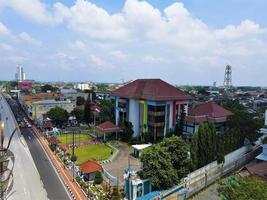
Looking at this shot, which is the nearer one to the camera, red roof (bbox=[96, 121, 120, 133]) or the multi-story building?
red roof (bbox=[96, 121, 120, 133])

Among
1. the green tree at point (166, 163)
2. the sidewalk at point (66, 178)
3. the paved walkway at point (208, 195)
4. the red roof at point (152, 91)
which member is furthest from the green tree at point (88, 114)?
the paved walkway at point (208, 195)

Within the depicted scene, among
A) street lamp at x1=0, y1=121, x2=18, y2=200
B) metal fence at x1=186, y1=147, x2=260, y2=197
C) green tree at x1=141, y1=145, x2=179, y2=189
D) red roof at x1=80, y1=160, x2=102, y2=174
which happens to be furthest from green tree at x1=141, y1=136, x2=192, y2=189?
street lamp at x1=0, y1=121, x2=18, y2=200

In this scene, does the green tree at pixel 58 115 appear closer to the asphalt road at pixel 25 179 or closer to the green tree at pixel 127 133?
the asphalt road at pixel 25 179

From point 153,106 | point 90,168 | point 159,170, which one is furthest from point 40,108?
point 159,170

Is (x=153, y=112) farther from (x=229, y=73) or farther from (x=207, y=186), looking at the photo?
(x=229, y=73)

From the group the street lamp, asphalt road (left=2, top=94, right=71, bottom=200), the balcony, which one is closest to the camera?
the street lamp

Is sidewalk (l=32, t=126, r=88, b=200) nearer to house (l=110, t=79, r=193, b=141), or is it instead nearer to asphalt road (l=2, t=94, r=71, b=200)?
asphalt road (l=2, t=94, r=71, b=200)

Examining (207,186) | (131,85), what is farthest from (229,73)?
(207,186)
